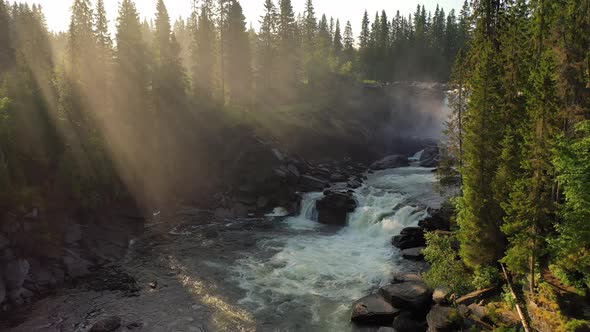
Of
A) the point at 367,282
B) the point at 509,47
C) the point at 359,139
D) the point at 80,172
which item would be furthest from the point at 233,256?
the point at 359,139

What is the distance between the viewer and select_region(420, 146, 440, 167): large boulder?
234 ft

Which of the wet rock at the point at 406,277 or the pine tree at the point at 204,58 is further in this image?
the pine tree at the point at 204,58

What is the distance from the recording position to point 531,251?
20.6 m

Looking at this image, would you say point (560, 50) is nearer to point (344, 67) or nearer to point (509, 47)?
point (509, 47)

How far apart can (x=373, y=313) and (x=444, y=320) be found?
4.43 meters

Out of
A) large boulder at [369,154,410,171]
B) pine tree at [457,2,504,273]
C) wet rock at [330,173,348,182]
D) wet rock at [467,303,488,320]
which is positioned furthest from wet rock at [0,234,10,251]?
large boulder at [369,154,410,171]

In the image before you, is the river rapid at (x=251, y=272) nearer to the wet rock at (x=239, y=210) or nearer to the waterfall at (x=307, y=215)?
the waterfall at (x=307, y=215)

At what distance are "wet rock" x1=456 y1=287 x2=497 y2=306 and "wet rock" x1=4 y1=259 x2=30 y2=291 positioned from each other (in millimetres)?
29761

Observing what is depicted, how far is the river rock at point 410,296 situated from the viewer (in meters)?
24.9

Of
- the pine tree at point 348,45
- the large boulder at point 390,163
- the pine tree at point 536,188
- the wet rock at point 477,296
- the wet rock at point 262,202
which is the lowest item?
the wet rock at point 477,296

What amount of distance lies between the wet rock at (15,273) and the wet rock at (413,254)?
30.4 metres

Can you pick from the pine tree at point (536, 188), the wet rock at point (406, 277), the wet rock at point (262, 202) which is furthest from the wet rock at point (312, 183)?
the pine tree at point (536, 188)

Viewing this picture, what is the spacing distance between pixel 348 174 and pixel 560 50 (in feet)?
142

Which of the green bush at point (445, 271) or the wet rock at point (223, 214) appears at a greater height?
the green bush at point (445, 271)
